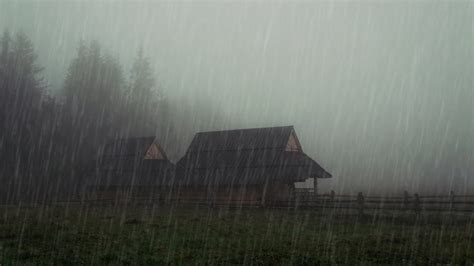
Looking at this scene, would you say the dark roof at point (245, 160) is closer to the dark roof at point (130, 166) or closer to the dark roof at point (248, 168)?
the dark roof at point (248, 168)

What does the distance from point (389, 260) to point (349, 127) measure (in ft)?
421

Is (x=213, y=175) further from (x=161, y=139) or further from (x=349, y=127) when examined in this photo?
(x=349, y=127)

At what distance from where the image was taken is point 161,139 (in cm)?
7694

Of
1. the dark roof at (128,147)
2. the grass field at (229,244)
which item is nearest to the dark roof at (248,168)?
the dark roof at (128,147)

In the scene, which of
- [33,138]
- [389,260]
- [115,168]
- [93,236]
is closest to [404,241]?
[389,260]

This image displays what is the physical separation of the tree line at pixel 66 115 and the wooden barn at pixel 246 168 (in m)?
15.6

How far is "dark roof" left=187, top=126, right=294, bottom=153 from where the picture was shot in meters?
41.8

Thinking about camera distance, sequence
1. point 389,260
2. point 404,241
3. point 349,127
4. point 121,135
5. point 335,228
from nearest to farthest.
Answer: point 389,260 < point 404,241 < point 335,228 < point 121,135 < point 349,127

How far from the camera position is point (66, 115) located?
6419 centimetres

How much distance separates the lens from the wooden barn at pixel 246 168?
37094 mm

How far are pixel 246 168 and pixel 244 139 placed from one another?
5.65 m

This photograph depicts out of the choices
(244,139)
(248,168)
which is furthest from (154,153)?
(248,168)

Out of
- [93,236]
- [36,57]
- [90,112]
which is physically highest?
[36,57]

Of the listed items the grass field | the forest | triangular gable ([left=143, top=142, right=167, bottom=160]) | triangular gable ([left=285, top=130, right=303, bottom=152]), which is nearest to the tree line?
the forest
